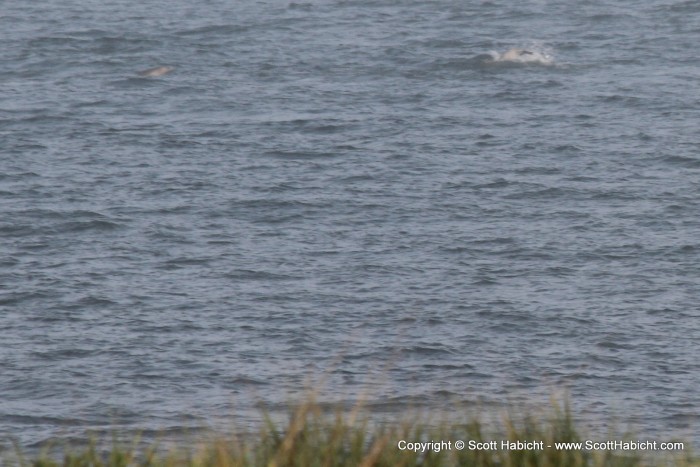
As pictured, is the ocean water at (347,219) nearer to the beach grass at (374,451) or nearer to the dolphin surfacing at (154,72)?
the dolphin surfacing at (154,72)

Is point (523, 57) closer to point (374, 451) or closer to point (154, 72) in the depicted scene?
point (154, 72)

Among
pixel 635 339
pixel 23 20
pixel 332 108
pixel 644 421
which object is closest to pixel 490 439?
pixel 644 421

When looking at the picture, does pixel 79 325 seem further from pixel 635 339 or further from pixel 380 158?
pixel 380 158

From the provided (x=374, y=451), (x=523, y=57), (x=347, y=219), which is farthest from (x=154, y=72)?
(x=374, y=451)

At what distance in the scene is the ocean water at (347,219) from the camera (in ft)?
73.6

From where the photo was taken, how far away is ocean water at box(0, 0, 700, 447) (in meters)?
22.4

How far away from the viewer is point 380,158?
37.5m

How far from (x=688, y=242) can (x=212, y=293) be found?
9.60m

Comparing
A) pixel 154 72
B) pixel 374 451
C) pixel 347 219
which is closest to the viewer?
pixel 374 451

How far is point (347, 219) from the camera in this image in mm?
32094

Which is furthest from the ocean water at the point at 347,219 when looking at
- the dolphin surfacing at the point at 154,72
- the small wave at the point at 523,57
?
the dolphin surfacing at the point at 154,72

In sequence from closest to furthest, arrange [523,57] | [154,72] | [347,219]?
1. [347,219]
2. [154,72]
3. [523,57]

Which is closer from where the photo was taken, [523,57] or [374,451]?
[374,451]

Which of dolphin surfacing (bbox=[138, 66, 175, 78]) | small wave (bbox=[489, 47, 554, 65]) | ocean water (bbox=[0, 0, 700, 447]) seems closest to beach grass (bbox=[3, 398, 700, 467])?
ocean water (bbox=[0, 0, 700, 447])
